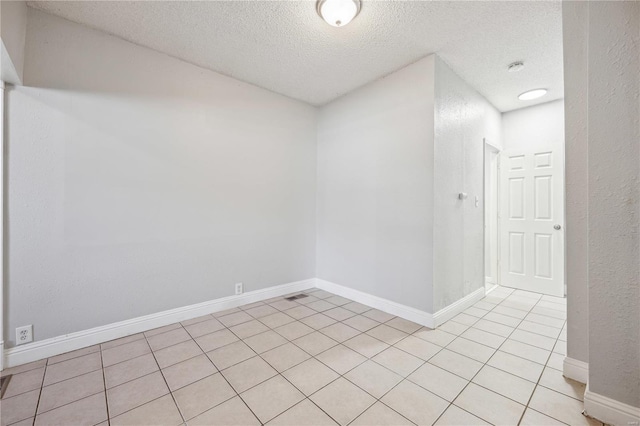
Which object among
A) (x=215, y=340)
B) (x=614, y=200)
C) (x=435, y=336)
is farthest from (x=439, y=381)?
(x=215, y=340)

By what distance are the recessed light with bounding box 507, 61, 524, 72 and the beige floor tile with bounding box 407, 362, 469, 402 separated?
3.13 metres

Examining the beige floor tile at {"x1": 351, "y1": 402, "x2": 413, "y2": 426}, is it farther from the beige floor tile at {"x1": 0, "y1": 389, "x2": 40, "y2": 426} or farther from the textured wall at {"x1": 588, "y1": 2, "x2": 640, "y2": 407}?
the beige floor tile at {"x1": 0, "y1": 389, "x2": 40, "y2": 426}

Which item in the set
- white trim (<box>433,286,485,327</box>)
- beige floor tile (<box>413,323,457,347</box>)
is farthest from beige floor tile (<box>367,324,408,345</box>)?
white trim (<box>433,286,485,327</box>)

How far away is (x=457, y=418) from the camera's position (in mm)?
1526

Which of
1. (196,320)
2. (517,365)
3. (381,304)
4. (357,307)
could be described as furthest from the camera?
(357,307)

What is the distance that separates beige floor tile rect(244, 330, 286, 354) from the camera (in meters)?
2.31

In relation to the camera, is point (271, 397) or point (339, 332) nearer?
point (271, 397)

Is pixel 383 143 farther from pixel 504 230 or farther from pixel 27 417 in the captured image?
pixel 27 417

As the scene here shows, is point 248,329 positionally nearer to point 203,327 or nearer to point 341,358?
point 203,327

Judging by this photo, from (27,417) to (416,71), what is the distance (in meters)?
4.04

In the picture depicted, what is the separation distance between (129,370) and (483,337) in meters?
3.02

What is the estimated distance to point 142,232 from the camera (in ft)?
8.48

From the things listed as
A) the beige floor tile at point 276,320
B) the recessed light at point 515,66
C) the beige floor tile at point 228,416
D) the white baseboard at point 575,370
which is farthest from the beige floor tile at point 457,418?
the recessed light at point 515,66

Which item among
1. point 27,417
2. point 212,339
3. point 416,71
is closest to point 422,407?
point 212,339
